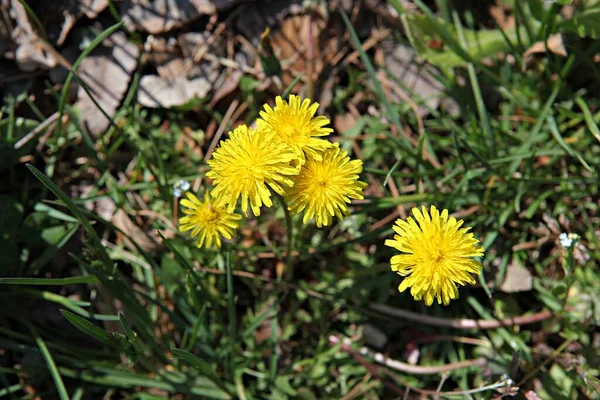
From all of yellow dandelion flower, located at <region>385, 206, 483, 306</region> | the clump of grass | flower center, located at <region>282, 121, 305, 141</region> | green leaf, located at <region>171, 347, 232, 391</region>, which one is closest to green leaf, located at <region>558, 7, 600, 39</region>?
the clump of grass

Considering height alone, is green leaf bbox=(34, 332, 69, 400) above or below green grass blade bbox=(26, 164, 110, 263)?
below

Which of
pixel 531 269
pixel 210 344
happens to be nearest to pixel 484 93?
pixel 531 269

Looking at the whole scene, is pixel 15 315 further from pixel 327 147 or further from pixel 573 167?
pixel 573 167

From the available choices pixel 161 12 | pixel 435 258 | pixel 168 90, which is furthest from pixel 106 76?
pixel 435 258

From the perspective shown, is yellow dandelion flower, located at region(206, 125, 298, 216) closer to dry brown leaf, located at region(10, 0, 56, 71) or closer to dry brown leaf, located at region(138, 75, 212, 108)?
dry brown leaf, located at region(138, 75, 212, 108)

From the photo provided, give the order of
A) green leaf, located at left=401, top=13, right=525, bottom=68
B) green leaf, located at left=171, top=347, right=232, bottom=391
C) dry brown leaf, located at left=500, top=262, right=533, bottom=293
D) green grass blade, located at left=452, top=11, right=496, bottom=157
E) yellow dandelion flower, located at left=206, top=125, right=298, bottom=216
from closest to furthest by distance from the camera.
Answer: yellow dandelion flower, located at left=206, top=125, right=298, bottom=216
green leaf, located at left=171, top=347, right=232, bottom=391
green grass blade, located at left=452, top=11, right=496, bottom=157
dry brown leaf, located at left=500, top=262, right=533, bottom=293
green leaf, located at left=401, top=13, right=525, bottom=68

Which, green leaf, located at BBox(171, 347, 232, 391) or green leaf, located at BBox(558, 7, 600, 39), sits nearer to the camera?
green leaf, located at BBox(171, 347, 232, 391)
